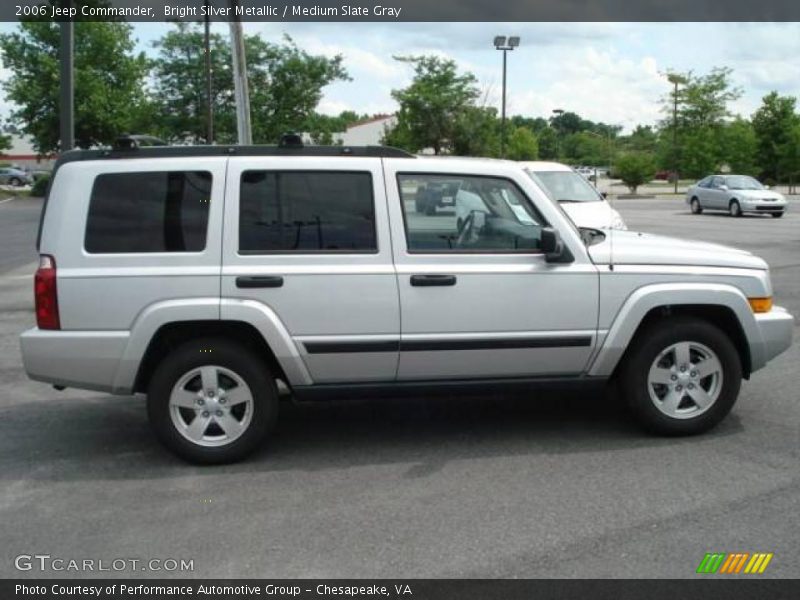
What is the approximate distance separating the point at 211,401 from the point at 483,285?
1.76m

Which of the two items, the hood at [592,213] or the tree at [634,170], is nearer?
the hood at [592,213]

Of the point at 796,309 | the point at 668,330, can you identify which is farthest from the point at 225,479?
the point at 796,309

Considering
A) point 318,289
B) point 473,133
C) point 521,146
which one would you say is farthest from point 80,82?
point 318,289

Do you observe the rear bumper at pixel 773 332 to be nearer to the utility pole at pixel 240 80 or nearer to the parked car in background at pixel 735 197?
the utility pole at pixel 240 80

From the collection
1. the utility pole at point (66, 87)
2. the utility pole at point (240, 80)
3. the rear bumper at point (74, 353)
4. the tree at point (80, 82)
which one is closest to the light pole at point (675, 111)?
the tree at point (80, 82)

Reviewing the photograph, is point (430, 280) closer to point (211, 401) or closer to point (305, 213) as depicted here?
point (305, 213)

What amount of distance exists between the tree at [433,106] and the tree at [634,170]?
631 inches

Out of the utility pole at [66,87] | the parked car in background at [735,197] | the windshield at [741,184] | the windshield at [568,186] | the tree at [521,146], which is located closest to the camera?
the utility pole at [66,87]

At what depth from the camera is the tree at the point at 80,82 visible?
148 ft

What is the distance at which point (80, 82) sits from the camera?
4531 cm

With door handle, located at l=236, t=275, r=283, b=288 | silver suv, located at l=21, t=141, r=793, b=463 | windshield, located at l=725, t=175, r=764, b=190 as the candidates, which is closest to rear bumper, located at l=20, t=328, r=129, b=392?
silver suv, located at l=21, t=141, r=793, b=463

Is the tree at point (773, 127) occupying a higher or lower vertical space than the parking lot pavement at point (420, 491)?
higher

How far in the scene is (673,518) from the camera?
4324 millimetres

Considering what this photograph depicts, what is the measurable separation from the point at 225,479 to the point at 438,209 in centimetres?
204
